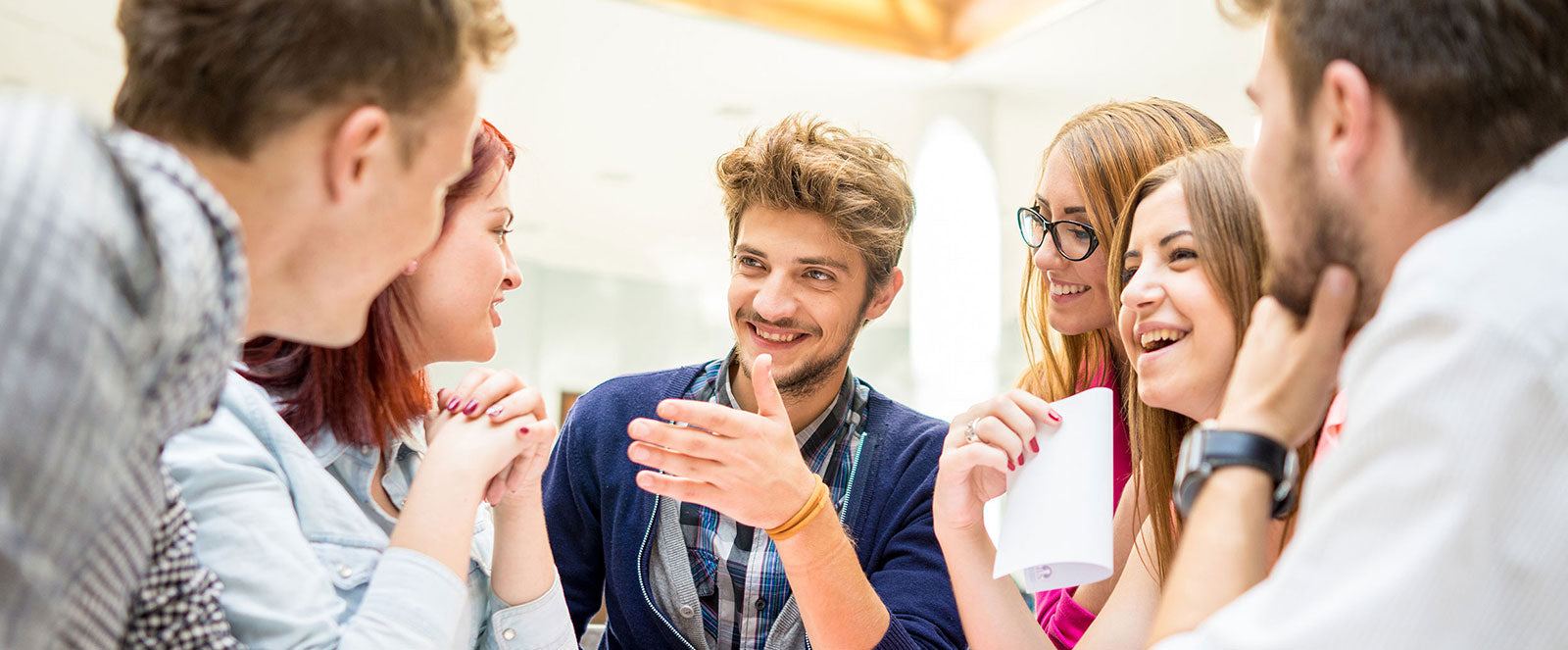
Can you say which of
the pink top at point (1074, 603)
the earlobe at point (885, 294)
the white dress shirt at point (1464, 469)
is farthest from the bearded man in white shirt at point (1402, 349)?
the earlobe at point (885, 294)

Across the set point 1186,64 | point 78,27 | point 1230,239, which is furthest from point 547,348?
A: point 1230,239

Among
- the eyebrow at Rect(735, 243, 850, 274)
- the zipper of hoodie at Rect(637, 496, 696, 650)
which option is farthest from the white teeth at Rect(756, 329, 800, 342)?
the zipper of hoodie at Rect(637, 496, 696, 650)

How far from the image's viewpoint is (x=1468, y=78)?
844mm

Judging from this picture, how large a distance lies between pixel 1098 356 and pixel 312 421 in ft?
4.98

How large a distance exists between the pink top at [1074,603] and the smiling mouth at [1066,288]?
18 cm

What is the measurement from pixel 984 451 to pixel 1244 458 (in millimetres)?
536

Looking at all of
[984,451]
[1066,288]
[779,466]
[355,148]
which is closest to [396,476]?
[779,466]

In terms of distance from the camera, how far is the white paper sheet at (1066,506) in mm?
1360

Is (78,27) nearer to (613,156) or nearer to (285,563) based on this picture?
(613,156)

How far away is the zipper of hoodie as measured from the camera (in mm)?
1858

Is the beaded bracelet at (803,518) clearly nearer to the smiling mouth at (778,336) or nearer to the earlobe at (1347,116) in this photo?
the smiling mouth at (778,336)

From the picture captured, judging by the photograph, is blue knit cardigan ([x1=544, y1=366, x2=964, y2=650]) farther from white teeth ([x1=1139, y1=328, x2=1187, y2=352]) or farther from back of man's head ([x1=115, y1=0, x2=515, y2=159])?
back of man's head ([x1=115, y1=0, x2=515, y2=159])

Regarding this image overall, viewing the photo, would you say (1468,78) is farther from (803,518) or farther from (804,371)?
(804,371)

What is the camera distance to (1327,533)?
78 centimetres
